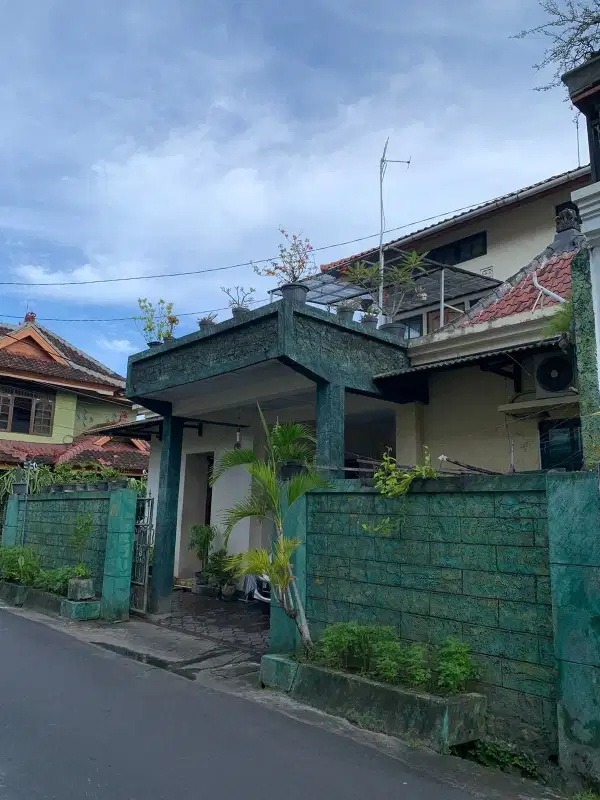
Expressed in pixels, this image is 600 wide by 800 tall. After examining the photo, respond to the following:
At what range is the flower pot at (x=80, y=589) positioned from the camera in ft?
32.4

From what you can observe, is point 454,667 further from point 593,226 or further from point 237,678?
point 593,226

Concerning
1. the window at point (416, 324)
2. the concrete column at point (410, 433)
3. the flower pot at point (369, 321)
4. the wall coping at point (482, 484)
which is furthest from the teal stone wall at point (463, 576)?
the window at point (416, 324)

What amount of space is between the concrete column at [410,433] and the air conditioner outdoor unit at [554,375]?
1.92 m

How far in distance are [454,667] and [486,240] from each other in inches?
432

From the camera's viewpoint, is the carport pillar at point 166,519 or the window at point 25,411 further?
the window at point 25,411

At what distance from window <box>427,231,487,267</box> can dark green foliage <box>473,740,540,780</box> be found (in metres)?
11.0

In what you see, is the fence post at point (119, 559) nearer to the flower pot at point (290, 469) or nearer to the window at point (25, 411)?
the flower pot at point (290, 469)

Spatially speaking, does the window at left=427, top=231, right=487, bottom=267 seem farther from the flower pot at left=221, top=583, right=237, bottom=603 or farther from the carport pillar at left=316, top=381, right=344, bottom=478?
the flower pot at left=221, top=583, right=237, bottom=603

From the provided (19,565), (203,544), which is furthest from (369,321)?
(19,565)

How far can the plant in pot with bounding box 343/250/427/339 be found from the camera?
34.1 feet

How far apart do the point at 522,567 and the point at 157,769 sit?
291cm

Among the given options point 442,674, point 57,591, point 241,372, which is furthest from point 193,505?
point 442,674

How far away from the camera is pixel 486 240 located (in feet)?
45.3

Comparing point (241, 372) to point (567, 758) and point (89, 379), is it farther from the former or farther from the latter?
point (89, 379)
